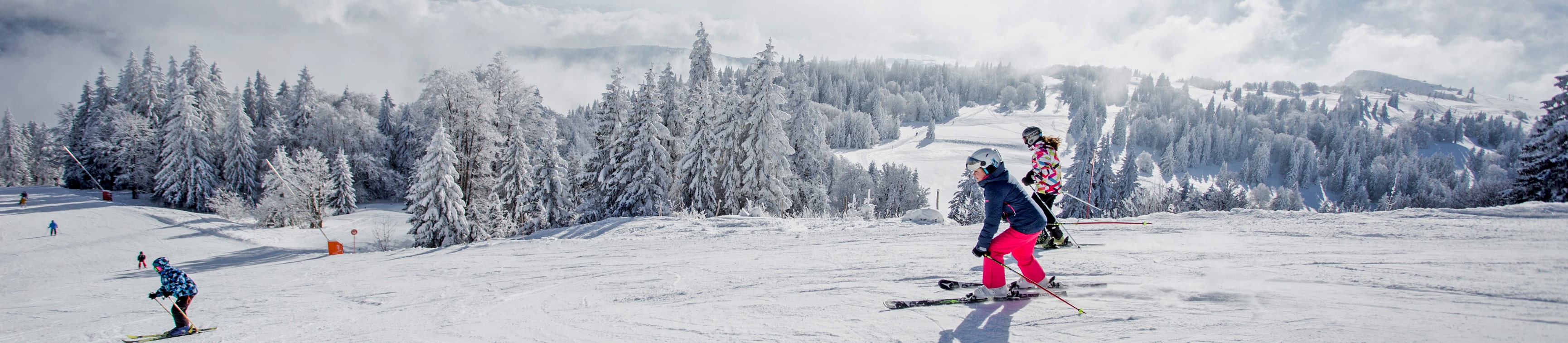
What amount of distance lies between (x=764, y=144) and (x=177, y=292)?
20.4m

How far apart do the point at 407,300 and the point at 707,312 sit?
5589 mm

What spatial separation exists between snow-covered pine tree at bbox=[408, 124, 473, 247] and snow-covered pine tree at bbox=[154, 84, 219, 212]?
109 ft

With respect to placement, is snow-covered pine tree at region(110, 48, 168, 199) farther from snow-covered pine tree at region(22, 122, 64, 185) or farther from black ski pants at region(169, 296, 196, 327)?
black ski pants at region(169, 296, 196, 327)

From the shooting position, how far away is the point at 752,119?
26781 millimetres

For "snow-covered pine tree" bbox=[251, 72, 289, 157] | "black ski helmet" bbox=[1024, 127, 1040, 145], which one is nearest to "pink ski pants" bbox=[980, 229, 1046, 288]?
"black ski helmet" bbox=[1024, 127, 1040, 145]

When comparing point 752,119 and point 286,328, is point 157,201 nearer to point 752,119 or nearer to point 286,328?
point 752,119

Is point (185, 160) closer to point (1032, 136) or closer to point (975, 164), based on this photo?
point (1032, 136)

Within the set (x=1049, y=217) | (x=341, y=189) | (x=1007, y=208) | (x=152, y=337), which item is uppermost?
(x=1007, y=208)

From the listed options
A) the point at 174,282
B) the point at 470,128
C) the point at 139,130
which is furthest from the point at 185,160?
the point at 174,282

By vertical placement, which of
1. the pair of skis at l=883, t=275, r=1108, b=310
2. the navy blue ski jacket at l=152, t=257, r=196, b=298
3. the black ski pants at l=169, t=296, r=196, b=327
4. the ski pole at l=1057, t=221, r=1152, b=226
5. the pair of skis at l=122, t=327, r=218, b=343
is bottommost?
the pair of skis at l=122, t=327, r=218, b=343

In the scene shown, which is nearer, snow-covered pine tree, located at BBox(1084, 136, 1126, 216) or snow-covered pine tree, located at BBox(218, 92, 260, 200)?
snow-covered pine tree, located at BBox(1084, 136, 1126, 216)

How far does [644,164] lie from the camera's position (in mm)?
26703

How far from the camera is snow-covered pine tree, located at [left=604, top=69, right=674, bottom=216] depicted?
26344mm

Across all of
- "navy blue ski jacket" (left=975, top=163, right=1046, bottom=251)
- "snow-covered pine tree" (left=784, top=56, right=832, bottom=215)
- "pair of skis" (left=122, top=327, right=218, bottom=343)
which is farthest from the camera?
"snow-covered pine tree" (left=784, top=56, right=832, bottom=215)
